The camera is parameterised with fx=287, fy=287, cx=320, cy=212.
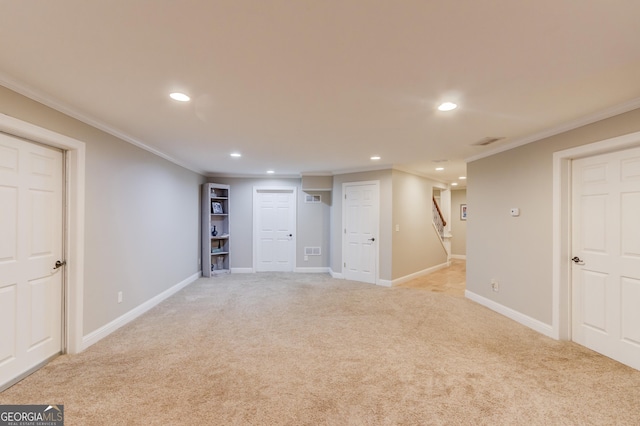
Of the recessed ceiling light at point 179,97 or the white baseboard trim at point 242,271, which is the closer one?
the recessed ceiling light at point 179,97

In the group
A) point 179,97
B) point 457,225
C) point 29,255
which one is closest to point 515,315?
point 179,97

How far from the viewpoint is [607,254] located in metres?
2.86

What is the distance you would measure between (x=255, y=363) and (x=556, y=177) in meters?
3.79

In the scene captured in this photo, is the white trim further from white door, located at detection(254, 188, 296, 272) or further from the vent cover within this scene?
white door, located at detection(254, 188, 296, 272)

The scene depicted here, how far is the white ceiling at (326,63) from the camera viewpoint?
55.8 inches

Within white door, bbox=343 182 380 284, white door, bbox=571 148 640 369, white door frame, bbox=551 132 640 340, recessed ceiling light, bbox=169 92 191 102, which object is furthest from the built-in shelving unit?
white door, bbox=571 148 640 369

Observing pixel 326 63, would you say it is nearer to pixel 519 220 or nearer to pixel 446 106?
pixel 446 106

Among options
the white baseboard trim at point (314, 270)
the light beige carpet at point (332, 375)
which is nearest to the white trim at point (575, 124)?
the light beige carpet at point (332, 375)

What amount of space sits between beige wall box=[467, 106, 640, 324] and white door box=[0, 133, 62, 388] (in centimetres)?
523

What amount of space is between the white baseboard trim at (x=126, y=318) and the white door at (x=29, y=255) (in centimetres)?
25

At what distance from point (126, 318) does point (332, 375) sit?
2781 mm

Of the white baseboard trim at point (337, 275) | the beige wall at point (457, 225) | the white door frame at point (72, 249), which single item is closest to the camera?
the white door frame at point (72, 249)

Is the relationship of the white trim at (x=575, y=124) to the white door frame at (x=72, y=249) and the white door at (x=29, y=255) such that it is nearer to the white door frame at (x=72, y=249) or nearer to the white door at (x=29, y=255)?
the white door frame at (x=72, y=249)

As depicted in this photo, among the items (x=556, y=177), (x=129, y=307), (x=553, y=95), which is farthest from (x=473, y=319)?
(x=129, y=307)
